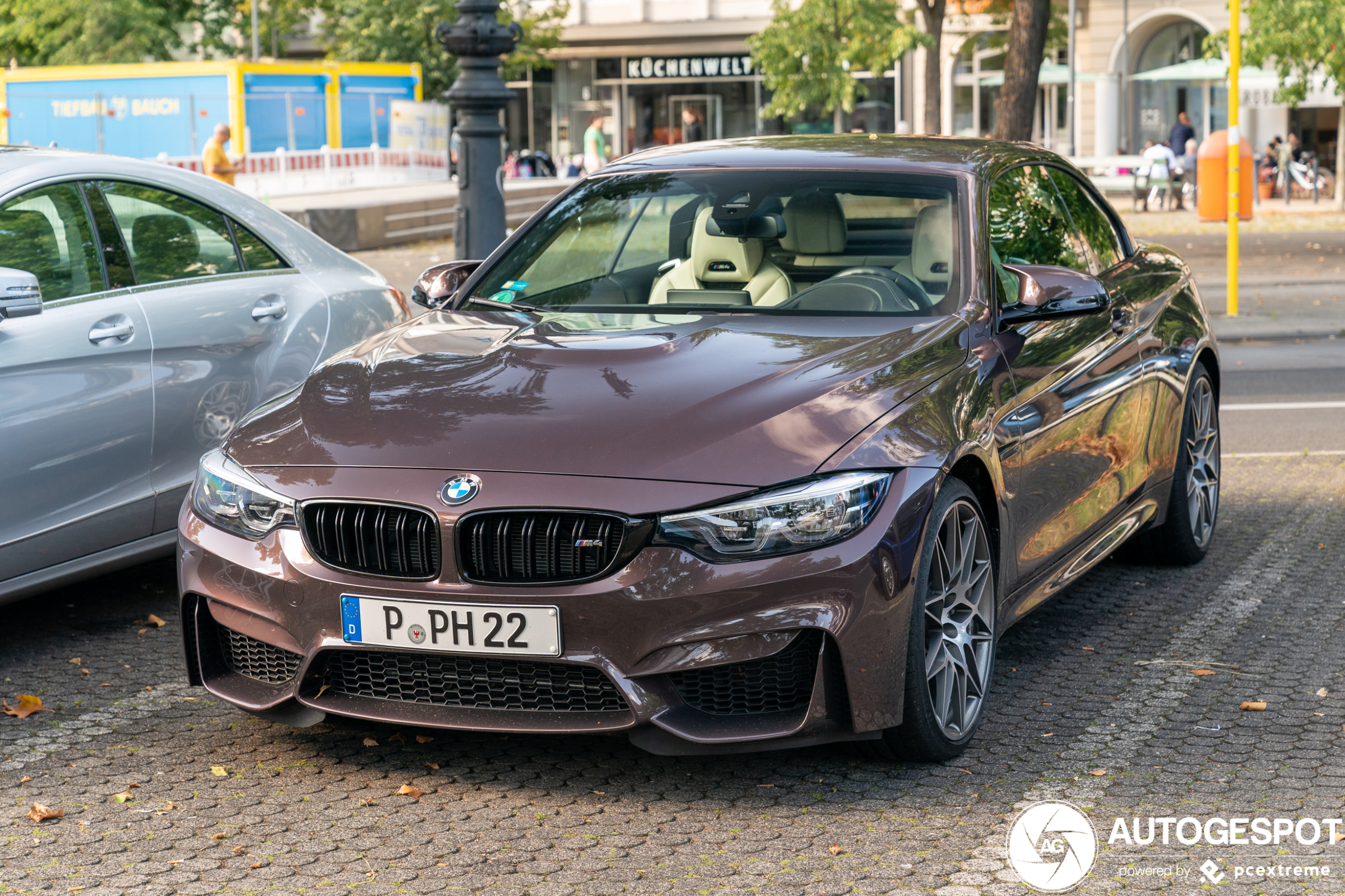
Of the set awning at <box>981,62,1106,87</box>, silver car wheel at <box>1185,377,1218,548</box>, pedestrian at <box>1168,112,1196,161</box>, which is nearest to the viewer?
silver car wheel at <box>1185,377,1218,548</box>

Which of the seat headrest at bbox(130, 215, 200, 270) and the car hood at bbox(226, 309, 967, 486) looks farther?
the seat headrest at bbox(130, 215, 200, 270)

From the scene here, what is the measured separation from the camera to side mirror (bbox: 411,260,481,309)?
5301mm

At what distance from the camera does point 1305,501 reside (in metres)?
7.34

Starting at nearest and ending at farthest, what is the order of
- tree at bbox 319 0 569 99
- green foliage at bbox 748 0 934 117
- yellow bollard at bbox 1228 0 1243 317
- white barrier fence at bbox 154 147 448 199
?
yellow bollard at bbox 1228 0 1243 317
white barrier fence at bbox 154 147 448 199
green foliage at bbox 748 0 934 117
tree at bbox 319 0 569 99

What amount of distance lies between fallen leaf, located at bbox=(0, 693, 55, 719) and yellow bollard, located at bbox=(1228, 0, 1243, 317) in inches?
428

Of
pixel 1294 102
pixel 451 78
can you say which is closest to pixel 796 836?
pixel 1294 102

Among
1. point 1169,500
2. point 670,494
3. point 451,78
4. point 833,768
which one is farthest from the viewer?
point 451,78

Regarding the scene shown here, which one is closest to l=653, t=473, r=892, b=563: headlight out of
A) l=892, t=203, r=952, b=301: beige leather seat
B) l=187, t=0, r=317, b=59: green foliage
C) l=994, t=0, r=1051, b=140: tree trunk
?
l=892, t=203, r=952, b=301: beige leather seat

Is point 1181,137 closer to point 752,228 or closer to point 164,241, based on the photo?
point 752,228

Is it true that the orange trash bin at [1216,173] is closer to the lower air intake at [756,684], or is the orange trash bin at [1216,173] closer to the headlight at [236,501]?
A: the lower air intake at [756,684]

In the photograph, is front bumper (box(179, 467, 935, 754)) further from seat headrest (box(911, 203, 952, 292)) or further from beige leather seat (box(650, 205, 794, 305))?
beige leather seat (box(650, 205, 794, 305))

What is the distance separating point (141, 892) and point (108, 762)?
2.88 ft

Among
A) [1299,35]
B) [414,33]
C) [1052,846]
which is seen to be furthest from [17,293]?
[414,33]

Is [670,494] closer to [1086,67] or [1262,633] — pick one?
[1262,633]
